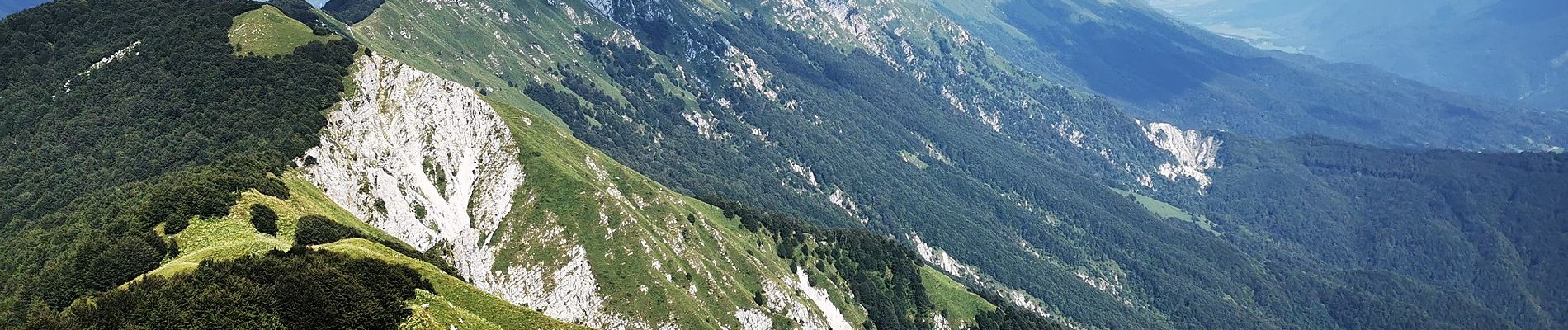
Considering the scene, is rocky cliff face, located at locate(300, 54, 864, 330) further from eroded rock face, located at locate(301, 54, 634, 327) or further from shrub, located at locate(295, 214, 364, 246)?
shrub, located at locate(295, 214, 364, 246)

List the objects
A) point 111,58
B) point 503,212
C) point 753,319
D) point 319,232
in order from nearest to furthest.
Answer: point 319,232 < point 111,58 < point 503,212 < point 753,319

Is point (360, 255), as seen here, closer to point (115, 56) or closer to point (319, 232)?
point (319, 232)

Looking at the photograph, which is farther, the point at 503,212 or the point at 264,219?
the point at 503,212

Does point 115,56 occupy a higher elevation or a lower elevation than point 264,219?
higher

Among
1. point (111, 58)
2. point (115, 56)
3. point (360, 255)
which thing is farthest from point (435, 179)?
point (360, 255)

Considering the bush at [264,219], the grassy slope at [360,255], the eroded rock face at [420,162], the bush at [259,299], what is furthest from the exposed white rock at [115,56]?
the bush at [259,299]

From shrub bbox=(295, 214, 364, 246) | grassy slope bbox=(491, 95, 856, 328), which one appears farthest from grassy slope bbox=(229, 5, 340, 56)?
shrub bbox=(295, 214, 364, 246)
